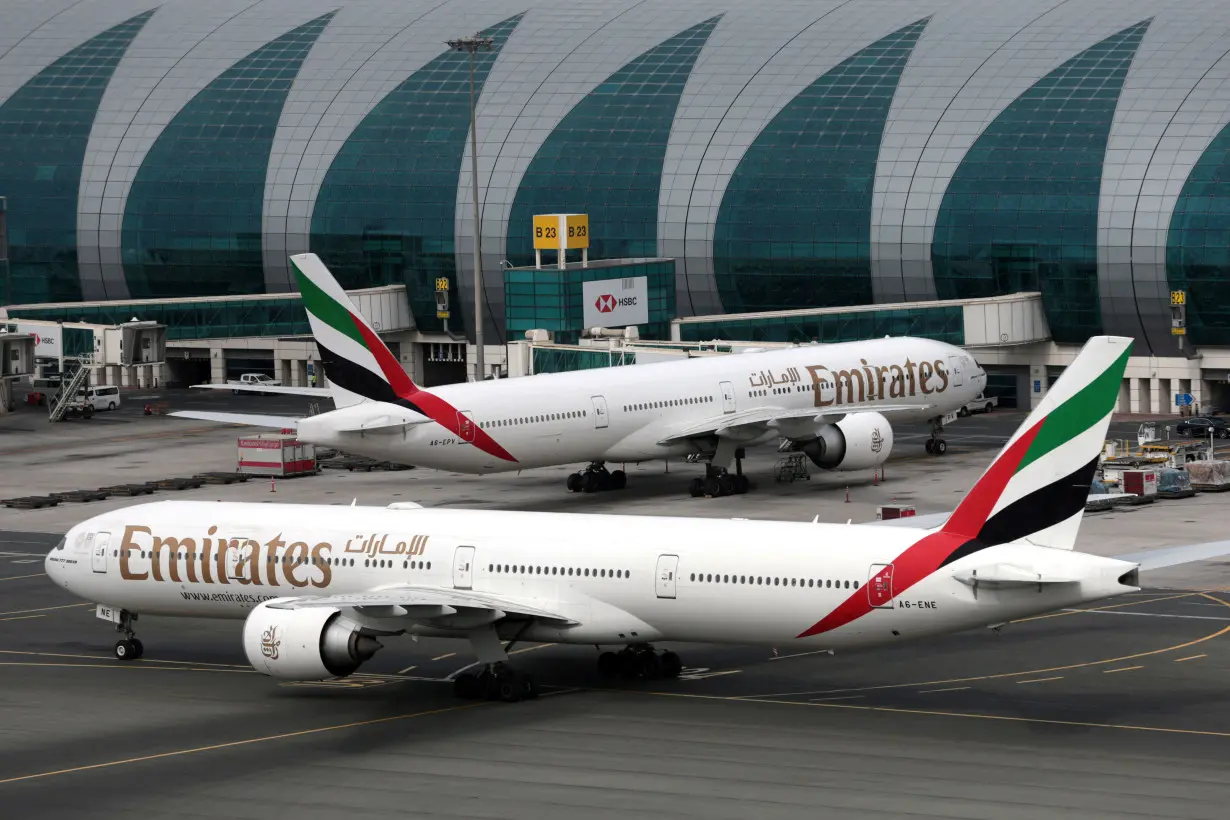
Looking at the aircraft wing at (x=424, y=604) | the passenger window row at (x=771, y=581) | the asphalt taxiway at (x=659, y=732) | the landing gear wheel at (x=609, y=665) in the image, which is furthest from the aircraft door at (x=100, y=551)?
the passenger window row at (x=771, y=581)

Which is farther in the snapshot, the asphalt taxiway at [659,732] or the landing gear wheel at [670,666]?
the landing gear wheel at [670,666]

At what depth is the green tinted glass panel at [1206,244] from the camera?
10725 centimetres

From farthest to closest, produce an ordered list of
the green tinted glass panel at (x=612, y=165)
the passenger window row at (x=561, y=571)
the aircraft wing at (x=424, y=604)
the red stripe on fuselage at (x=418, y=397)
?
the green tinted glass panel at (x=612, y=165) < the red stripe on fuselage at (x=418, y=397) < the passenger window row at (x=561, y=571) < the aircraft wing at (x=424, y=604)

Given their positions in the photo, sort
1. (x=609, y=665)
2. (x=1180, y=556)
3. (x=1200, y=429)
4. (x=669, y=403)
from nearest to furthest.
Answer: (x=1180, y=556) < (x=609, y=665) < (x=669, y=403) < (x=1200, y=429)

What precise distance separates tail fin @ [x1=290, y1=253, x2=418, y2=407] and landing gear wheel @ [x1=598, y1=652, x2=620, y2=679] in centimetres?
2718

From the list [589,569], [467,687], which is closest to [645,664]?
[589,569]

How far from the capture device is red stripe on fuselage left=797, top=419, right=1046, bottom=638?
43.6 meters

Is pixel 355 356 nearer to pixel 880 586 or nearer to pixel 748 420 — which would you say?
pixel 748 420

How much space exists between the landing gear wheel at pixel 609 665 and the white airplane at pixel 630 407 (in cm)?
2636

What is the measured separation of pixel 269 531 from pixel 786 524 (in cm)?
1271

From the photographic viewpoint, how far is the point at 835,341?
112 meters

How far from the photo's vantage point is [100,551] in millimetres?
52594

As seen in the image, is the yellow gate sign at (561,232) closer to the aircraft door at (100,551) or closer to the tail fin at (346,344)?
the tail fin at (346,344)

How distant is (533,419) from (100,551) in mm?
27089
